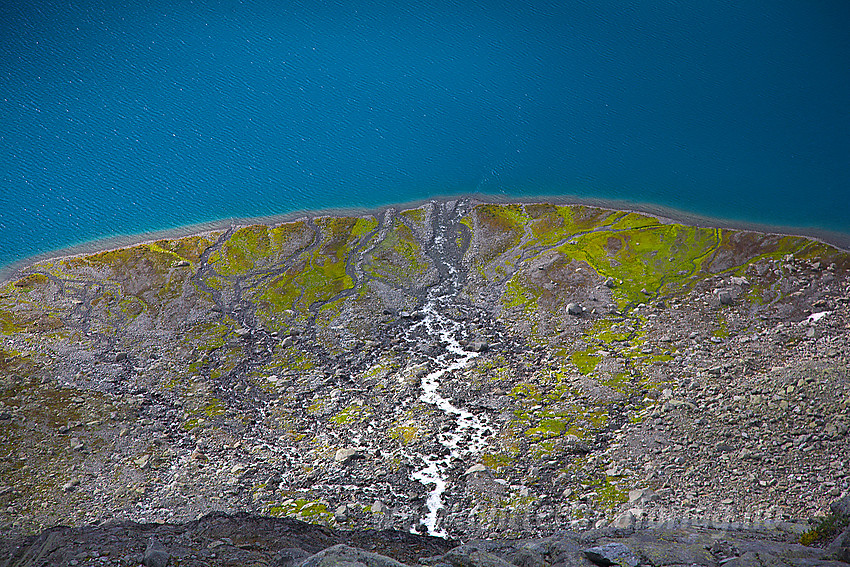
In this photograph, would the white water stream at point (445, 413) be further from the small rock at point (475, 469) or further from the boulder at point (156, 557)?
the boulder at point (156, 557)

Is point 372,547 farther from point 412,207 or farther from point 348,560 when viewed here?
point 412,207

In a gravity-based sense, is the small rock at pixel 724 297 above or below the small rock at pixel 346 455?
above

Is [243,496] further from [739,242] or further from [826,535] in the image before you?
[739,242]

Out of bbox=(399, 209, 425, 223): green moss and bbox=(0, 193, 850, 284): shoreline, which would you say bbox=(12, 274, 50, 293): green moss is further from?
bbox=(399, 209, 425, 223): green moss

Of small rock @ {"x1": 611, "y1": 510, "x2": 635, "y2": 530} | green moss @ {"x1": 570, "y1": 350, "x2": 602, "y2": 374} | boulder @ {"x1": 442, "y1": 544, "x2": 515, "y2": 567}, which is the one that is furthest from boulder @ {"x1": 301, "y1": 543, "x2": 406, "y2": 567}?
green moss @ {"x1": 570, "y1": 350, "x2": 602, "y2": 374}

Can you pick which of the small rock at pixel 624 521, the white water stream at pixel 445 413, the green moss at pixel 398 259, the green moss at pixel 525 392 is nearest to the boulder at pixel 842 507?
the small rock at pixel 624 521

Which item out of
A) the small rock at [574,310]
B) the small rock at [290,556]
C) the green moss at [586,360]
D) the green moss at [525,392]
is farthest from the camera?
the small rock at [574,310]

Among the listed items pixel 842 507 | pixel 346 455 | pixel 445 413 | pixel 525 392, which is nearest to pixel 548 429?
pixel 525 392
